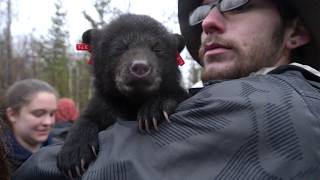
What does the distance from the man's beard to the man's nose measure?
61 mm

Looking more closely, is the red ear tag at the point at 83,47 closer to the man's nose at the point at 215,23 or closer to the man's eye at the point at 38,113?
the man's nose at the point at 215,23

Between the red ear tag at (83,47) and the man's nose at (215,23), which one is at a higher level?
the man's nose at (215,23)

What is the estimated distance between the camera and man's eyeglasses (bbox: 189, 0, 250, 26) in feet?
10.6

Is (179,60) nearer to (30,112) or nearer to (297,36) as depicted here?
(297,36)

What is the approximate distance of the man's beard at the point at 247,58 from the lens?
3.22 meters

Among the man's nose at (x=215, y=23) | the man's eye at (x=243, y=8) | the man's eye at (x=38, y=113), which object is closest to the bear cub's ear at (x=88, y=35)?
the man's nose at (x=215, y=23)

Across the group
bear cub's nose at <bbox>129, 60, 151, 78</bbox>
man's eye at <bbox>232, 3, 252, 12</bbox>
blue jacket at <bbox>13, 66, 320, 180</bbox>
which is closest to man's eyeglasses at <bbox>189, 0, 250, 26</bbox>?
man's eye at <bbox>232, 3, 252, 12</bbox>

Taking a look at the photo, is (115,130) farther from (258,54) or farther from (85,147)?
(258,54)

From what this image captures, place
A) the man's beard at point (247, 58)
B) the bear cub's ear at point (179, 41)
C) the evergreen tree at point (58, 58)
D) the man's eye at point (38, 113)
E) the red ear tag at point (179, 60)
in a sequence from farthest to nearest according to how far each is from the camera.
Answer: the evergreen tree at point (58, 58) < the man's eye at point (38, 113) < the bear cub's ear at point (179, 41) < the red ear tag at point (179, 60) < the man's beard at point (247, 58)

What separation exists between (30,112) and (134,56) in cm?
277

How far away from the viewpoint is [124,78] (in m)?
3.17

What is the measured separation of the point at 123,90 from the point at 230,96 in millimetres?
956

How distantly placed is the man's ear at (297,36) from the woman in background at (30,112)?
3039 mm

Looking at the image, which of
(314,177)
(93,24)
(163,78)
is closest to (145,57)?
(163,78)
